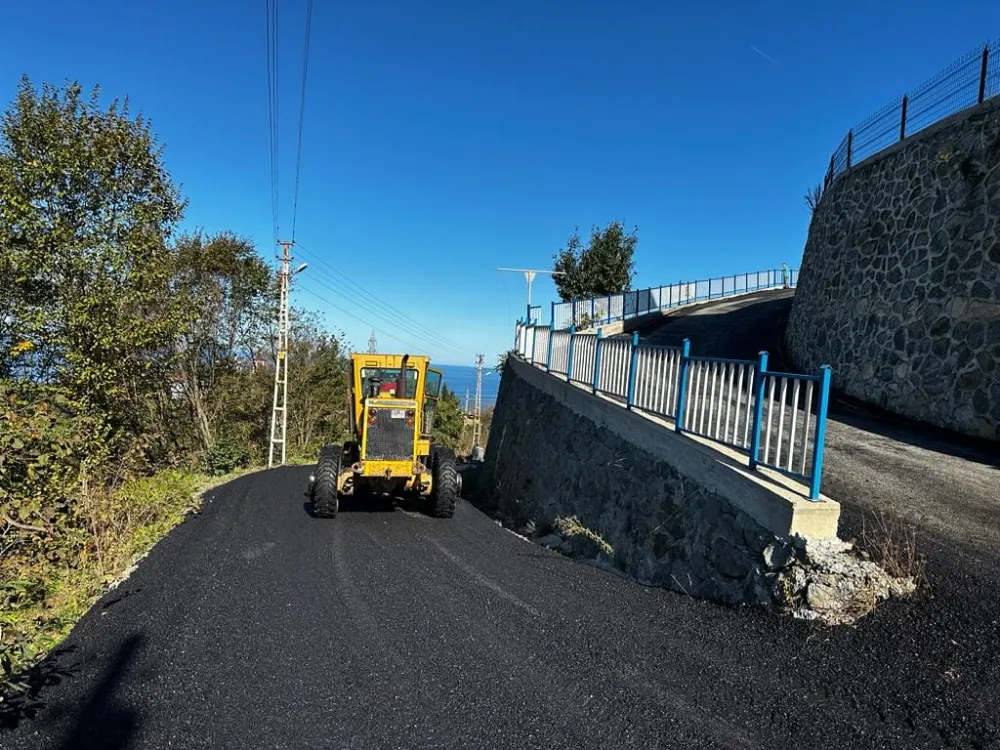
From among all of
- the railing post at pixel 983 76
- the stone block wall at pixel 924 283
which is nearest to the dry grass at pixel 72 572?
the stone block wall at pixel 924 283

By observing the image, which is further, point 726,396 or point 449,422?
point 449,422

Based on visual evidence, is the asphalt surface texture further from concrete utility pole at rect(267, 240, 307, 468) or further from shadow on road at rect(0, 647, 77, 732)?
concrete utility pole at rect(267, 240, 307, 468)

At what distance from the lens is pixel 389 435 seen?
9.35 metres

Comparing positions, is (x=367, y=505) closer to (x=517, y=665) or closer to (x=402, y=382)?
(x=402, y=382)

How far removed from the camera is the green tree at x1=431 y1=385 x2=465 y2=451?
4072cm

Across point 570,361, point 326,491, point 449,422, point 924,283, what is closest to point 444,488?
point 326,491

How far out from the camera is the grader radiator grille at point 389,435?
926 cm

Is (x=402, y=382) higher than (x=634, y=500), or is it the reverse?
(x=402, y=382)

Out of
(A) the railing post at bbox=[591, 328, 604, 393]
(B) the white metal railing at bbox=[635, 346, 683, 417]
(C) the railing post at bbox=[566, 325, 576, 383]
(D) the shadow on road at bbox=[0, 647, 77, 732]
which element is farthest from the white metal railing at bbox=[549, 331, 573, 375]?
(D) the shadow on road at bbox=[0, 647, 77, 732]

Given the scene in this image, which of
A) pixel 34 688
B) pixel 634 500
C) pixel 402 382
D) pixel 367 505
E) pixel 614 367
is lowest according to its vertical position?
pixel 367 505

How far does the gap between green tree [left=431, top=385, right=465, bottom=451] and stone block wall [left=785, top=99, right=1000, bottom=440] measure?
28531mm

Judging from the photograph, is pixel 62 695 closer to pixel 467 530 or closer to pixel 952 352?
pixel 467 530

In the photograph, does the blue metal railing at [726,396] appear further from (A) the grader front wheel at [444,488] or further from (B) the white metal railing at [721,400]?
(A) the grader front wheel at [444,488]

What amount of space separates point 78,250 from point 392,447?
7.48 metres
